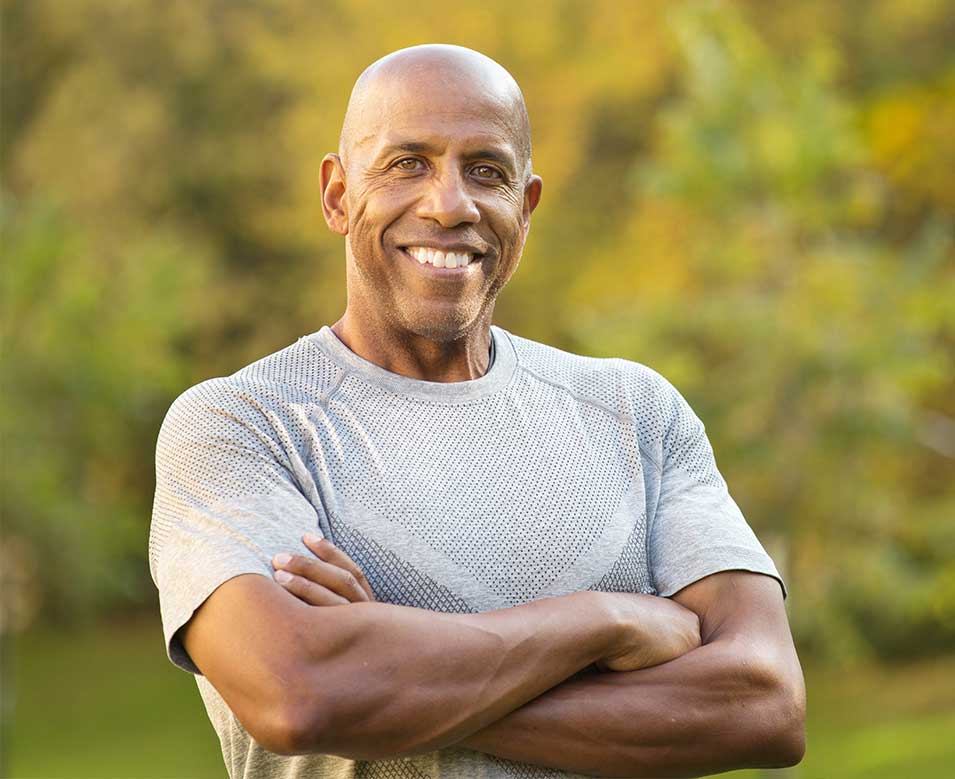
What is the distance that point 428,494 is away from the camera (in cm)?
218

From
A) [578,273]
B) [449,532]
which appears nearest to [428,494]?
[449,532]

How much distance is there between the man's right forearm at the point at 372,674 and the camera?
1942 millimetres

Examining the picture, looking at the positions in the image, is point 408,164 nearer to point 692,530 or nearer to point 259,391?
point 259,391

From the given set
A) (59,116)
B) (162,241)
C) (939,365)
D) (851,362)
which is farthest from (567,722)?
(59,116)

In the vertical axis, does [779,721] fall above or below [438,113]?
below

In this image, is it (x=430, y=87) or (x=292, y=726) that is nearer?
(x=292, y=726)

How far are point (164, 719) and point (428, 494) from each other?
13563 millimetres

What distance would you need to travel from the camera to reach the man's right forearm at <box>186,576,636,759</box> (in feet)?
6.37

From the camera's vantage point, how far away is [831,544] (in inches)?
395

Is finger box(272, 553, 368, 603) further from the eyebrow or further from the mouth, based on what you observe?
the eyebrow

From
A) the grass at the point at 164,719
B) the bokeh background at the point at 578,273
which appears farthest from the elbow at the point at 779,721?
the grass at the point at 164,719

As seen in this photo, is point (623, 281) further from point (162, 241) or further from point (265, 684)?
point (265, 684)

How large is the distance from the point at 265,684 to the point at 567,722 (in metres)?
0.43

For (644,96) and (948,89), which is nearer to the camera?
(948,89)
